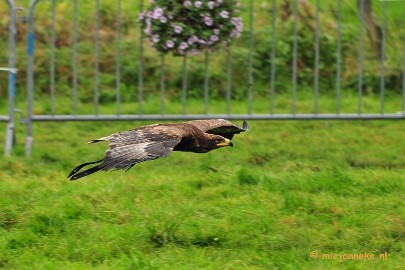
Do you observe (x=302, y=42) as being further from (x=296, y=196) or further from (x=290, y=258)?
(x=290, y=258)

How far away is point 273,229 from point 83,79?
17.2 ft

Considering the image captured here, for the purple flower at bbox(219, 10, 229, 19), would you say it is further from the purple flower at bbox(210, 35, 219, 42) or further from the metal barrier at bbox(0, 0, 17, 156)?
the metal barrier at bbox(0, 0, 17, 156)

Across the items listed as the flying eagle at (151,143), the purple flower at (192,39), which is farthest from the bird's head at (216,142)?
the purple flower at (192,39)

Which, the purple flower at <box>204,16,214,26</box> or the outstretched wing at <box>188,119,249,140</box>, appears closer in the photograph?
the outstretched wing at <box>188,119,249,140</box>

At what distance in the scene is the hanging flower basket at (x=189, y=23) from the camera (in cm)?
917

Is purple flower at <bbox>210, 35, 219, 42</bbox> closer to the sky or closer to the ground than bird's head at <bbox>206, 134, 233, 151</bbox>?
closer to the sky

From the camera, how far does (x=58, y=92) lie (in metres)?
11.2

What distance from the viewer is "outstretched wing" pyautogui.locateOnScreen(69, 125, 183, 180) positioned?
5.69 meters

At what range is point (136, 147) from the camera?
5.91 meters

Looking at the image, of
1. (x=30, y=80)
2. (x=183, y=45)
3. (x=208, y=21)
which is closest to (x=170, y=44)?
(x=183, y=45)

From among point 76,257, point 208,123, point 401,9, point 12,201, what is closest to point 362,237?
point 208,123

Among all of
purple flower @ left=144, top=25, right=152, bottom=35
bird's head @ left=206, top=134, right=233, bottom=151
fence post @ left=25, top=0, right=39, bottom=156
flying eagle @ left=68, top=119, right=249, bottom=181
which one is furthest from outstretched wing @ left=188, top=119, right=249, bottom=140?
fence post @ left=25, top=0, right=39, bottom=156

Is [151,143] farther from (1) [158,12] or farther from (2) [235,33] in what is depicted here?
(2) [235,33]

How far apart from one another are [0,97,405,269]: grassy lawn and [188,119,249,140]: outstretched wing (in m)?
0.50
